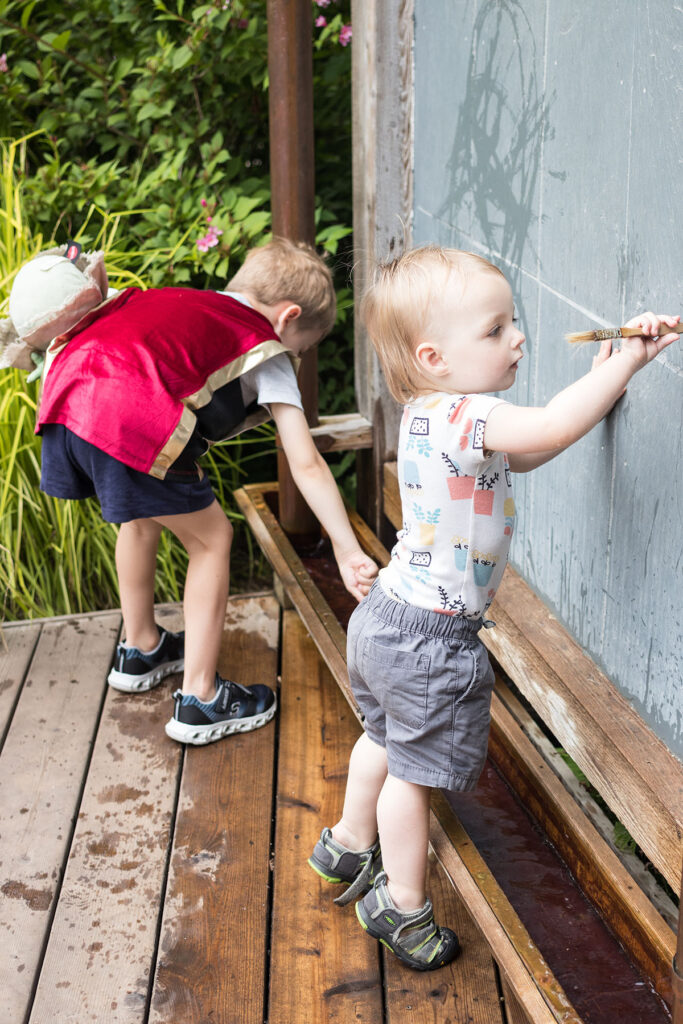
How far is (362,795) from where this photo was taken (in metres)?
1.87

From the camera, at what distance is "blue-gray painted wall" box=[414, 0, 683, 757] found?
1.46 m

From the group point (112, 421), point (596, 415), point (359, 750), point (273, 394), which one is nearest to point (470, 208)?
point (273, 394)

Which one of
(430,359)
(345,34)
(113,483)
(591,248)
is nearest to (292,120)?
(345,34)

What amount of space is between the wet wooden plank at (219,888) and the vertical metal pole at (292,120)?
109 centimetres

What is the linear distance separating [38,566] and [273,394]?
119 cm

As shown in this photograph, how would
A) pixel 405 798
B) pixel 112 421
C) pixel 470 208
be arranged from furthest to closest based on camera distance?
pixel 470 208 < pixel 112 421 < pixel 405 798

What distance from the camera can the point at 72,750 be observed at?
240cm

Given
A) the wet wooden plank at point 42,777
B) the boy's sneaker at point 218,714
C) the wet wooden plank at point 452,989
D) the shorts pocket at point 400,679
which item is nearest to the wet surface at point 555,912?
the wet wooden plank at point 452,989

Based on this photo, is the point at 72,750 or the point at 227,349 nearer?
the point at 227,349

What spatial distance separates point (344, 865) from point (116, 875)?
0.45 metres

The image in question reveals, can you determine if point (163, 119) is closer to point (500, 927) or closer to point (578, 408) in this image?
point (578, 408)

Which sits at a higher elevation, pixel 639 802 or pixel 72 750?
pixel 639 802

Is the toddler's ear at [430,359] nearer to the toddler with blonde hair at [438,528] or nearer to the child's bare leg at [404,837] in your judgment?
the toddler with blonde hair at [438,528]

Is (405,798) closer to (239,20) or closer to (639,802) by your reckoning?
(639,802)
